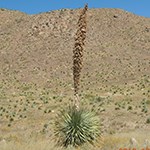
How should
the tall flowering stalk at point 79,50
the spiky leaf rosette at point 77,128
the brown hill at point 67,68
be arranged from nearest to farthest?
the tall flowering stalk at point 79,50, the spiky leaf rosette at point 77,128, the brown hill at point 67,68

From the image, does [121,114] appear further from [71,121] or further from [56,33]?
[56,33]

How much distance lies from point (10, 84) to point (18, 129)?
30.7 metres

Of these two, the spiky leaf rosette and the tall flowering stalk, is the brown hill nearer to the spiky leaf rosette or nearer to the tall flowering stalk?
the spiky leaf rosette

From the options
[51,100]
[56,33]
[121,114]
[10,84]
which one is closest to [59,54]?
[56,33]

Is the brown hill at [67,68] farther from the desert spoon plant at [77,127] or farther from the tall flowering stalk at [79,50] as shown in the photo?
the tall flowering stalk at [79,50]

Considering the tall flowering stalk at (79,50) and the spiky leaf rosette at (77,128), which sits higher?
the tall flowering stalk at (79,50)

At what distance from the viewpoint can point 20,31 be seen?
8350 centimetres

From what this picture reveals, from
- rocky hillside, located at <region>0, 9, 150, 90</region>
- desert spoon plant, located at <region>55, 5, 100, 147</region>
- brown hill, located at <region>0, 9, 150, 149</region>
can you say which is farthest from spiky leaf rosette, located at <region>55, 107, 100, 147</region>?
rocky hillside, located at <region>0, 9, 150, 90</region>

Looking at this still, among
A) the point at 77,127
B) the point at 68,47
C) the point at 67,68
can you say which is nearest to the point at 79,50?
the point at 77,127

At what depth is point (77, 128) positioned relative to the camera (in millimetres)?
11328

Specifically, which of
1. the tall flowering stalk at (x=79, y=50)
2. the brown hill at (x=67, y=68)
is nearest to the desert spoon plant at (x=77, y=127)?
the tall flowering stalk at (x=79, y=50)

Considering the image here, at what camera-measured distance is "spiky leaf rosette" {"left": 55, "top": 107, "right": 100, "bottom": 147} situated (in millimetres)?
11297

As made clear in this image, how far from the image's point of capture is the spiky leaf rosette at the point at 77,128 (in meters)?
11.3

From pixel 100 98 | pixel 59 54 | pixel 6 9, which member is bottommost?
pixel 100 98
